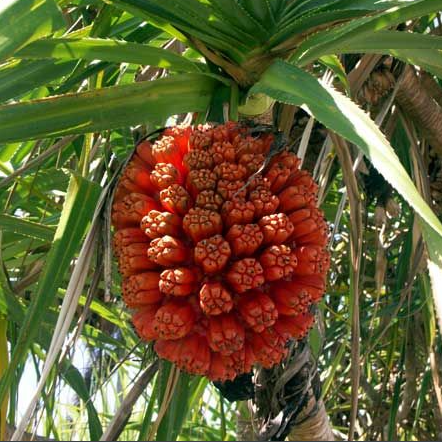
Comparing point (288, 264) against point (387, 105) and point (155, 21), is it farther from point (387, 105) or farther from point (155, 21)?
point (387, 105)

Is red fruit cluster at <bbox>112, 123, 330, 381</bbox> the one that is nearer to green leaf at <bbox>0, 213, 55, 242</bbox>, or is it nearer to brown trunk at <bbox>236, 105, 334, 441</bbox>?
brown trunk at <bbox>236, 105, 334, 441</bbox>

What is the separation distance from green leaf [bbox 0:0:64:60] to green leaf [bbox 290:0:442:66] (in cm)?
41

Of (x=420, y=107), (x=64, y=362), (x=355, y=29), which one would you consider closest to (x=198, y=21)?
(x=355, y=29)

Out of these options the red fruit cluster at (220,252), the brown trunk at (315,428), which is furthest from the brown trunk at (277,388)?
the brown trunk at (315,428)

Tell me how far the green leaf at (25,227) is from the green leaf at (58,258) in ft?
1.36

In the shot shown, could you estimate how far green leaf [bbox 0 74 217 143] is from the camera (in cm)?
119

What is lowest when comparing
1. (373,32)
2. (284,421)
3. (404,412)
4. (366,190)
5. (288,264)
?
(284,421)

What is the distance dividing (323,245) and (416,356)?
5.58ft

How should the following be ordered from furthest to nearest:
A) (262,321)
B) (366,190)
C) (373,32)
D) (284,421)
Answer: (366,190) → (284,421) → (373,32) → (262,321)

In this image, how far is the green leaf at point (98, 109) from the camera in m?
1.19

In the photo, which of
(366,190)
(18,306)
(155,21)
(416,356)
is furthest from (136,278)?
(416,356)

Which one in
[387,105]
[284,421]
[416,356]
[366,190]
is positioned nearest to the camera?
[284,421]

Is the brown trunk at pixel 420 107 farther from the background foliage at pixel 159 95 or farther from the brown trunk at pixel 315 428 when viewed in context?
the brown trunk at pixel 315 428

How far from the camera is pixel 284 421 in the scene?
1.45 metres
